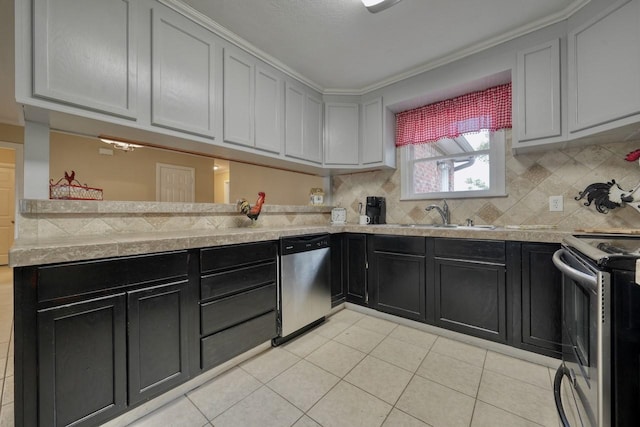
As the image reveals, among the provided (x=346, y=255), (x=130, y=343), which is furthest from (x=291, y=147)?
(x=130, y=343)

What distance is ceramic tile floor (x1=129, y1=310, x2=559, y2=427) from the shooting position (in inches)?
47.4

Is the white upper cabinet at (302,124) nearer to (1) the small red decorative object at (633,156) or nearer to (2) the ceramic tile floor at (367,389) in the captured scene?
(2) the ceramic tile floor at (367,389)

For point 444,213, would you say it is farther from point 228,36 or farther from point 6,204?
point 6,204

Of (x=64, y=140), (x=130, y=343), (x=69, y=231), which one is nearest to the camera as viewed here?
(x=130, y=343)

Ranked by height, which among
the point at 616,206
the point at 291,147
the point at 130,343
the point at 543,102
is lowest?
the point at 130,343

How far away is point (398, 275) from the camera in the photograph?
2166 millimetres

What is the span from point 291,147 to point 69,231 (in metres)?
1.77

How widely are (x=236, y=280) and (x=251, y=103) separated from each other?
1.50 m

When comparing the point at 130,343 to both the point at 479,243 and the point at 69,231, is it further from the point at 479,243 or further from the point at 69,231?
the point at 479,243

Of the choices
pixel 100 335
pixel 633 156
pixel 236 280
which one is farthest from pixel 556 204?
pixel 100 335

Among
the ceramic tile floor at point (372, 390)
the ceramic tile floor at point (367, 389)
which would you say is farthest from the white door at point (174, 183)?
the ceramic tile floor at point (372, 390)

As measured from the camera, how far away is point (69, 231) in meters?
1.49

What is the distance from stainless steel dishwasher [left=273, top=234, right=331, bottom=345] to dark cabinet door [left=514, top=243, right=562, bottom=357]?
1.39 metres

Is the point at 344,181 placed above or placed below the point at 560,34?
below
